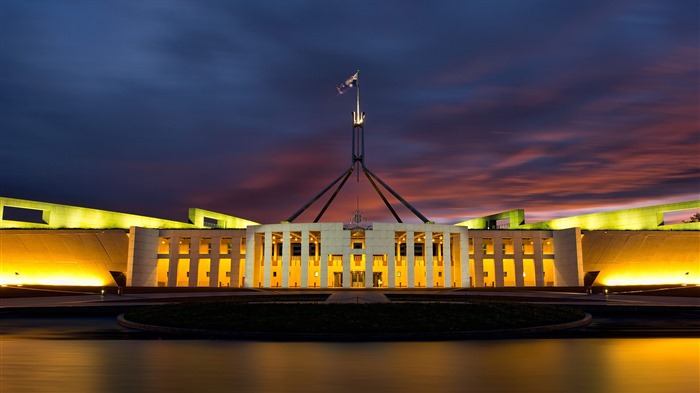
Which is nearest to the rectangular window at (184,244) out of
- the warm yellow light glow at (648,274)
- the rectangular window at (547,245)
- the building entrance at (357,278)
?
the building entrance at (357,278)

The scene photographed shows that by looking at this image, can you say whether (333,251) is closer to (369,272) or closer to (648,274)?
(369,272)

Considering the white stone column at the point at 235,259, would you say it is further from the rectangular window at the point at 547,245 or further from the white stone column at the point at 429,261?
the rectangular window at the point at 547,245

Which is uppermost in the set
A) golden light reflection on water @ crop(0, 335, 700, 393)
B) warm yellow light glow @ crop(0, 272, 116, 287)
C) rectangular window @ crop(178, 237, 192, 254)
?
rectangular window @ crop(178, 237, 192, 254)

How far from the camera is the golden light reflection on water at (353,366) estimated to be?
8812 millimetres

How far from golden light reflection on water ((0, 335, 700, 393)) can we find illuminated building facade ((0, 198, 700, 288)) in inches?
1637

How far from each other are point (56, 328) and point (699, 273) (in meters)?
71.7

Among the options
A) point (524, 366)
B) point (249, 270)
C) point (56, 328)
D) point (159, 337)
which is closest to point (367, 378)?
point (524, 366)

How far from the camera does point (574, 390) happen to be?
27.8ft

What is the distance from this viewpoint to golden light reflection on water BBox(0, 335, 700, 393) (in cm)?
881

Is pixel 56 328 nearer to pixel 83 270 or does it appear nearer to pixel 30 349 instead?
pixel 30 349

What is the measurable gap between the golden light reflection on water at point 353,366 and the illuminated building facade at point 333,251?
41583 millimetres

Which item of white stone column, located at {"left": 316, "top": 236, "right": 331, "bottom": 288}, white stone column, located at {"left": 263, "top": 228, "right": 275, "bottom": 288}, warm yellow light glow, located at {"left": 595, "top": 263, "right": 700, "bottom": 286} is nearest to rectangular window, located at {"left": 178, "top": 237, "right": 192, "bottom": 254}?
white stone column, located at {"left": 263, "top": 228, "right": 275, "bottom": 288}

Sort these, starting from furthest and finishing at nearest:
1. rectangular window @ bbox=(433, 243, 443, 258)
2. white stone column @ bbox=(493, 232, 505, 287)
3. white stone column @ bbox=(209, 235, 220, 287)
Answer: rectangular window @ bbox=(433, 243, 443, 258) → white stone column @ bbox=(493, 232, 505, 287) → white stone column @ bbox=(209, 235, 220, 287)

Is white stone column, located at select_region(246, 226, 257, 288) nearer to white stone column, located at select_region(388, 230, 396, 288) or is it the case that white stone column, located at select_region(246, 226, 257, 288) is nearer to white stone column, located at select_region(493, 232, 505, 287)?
white stone column, located at select_region(388, 230, 396, 288)
